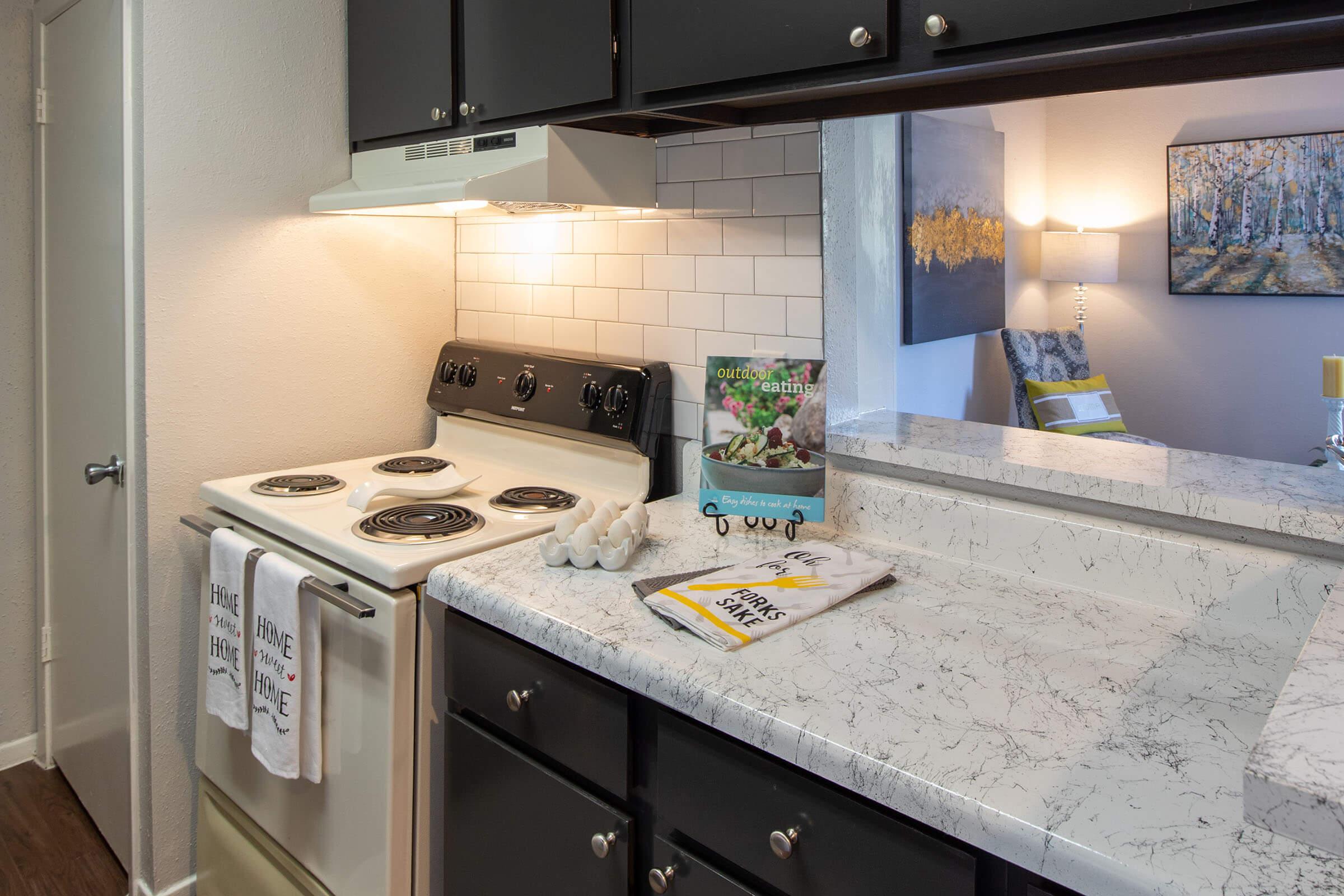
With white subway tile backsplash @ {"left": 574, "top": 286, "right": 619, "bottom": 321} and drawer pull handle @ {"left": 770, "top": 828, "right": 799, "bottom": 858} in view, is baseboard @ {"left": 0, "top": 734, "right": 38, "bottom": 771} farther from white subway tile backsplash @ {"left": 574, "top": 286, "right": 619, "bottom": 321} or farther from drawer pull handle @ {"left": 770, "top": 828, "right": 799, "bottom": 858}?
drawer pull handle @ {"left": 770, "top": 828, "right": 799, "bottom": 858}

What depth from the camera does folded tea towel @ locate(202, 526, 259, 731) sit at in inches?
70.5

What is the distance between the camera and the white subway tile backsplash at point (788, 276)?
5.65 feet

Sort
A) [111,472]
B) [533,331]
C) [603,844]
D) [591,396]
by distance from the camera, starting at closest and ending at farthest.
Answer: [603,844], [591,396], [111,472], [533,331]

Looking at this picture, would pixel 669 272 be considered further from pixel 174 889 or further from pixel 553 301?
pixel 174 889

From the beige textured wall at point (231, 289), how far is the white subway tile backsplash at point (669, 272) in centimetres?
70

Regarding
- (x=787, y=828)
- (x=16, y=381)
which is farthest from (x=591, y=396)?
(x=16, y=381)

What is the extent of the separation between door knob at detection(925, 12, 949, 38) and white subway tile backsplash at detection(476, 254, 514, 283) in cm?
134

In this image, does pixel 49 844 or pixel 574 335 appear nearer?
pixel 574 335

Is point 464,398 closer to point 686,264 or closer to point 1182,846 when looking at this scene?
point 686,264

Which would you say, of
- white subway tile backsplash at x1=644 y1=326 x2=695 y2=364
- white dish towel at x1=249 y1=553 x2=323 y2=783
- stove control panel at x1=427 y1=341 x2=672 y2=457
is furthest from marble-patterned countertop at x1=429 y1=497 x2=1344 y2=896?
white subway tile backsplash at x1=644 y1=326 x2=695 y2=364

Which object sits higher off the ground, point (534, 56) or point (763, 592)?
point (534, 56)

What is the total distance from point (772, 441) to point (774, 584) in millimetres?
306

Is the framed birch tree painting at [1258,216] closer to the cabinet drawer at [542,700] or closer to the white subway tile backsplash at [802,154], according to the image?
the white subway tile backsplash at [802,154]

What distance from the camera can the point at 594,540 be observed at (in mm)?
1495
